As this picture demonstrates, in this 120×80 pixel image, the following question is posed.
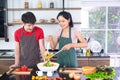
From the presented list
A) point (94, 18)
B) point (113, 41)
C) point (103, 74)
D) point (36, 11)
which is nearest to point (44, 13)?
point (36, 11)

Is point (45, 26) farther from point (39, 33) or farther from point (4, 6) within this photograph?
point (39, 33)

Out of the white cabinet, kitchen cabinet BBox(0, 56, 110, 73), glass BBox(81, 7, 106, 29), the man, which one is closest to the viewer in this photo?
the man

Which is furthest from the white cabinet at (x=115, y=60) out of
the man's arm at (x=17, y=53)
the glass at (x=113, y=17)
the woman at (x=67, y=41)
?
the man's arm at (x=17, y=53)

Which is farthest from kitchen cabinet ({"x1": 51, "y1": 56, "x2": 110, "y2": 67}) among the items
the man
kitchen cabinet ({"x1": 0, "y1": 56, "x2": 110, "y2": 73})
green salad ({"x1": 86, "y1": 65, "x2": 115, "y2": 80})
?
green salad ({"x1": 86, "y1": 65, "x2": 115, "y2": 80})

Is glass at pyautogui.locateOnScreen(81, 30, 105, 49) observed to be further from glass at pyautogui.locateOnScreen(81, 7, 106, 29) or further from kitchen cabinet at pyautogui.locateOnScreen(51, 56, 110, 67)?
kitchen cabinet at pyautogui.locateOnScreen(51, 56, 110, 67)

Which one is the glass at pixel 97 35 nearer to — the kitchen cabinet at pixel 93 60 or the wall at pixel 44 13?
the wall at pixel 44 13

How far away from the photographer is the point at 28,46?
3.43m

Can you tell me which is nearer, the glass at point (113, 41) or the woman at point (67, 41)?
the woman at point (67, 41)

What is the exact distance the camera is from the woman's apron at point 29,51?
3.37 metres

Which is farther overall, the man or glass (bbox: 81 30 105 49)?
glass (bbox: 81 30 105 49)

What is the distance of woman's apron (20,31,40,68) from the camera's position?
3.37 meters

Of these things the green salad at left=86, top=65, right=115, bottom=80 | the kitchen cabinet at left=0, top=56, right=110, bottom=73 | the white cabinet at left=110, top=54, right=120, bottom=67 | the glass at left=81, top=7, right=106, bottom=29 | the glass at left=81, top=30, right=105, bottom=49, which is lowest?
the white cabinet at left=110, top=54, right=120, bottom=67

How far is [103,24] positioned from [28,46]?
8.62ft

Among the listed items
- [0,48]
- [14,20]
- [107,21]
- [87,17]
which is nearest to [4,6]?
[14,20]
